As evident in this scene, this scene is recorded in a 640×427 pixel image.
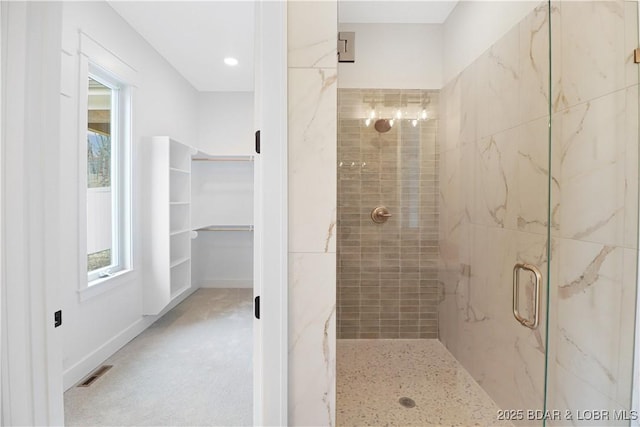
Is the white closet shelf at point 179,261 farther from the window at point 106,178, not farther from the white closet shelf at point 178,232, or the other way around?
the window at point 106,178

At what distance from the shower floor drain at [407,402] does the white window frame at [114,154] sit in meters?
2.21

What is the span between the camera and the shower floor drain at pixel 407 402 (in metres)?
1.76

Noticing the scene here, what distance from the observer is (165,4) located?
2508 mm

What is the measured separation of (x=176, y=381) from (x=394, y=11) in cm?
301

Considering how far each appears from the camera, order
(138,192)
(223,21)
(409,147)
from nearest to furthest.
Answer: (409,147) → (223,21) → (138,192)

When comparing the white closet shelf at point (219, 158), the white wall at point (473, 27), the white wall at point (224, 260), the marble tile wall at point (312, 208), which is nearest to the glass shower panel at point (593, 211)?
the white wall at point (473, 27)

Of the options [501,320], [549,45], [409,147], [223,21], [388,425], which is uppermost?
[223,21]

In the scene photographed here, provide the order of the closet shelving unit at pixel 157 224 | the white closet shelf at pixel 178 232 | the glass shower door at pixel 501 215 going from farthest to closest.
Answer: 1. the white closet shelf at pixel 178 232
2. the closet shelving unit at pixel 157 224
3. the glass shower door at pixel 501 215

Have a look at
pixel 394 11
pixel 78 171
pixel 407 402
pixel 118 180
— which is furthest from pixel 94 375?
pixel 394 11

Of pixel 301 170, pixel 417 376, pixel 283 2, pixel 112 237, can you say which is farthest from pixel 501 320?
pixel 112 237

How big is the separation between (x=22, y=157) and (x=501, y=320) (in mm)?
2098

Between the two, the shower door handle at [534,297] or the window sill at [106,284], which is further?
the window sill at [106,284]

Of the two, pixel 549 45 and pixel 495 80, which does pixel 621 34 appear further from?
pixel 495 80

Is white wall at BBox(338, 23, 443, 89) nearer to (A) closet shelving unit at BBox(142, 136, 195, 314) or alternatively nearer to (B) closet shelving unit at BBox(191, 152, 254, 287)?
(A) closet shelving unit at BBox(142, 136, 195, 314)
